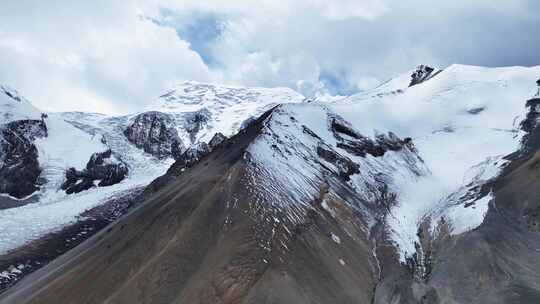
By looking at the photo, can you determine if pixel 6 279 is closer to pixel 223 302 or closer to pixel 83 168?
pixel 223 302

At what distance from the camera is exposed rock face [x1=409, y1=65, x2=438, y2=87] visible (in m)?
177

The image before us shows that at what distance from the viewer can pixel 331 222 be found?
69375 millimetres

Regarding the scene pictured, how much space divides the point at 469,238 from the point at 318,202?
70.3ft

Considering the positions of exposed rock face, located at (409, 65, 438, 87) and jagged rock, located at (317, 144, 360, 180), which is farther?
exposed rock face, located at (409, 65, 438, 87)

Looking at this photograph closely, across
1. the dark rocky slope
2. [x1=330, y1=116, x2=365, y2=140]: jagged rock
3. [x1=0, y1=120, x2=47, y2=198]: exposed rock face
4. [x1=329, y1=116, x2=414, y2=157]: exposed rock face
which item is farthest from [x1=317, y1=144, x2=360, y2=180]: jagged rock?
[x1=0, y1=120, x2=47, y2=198]: exposed rock face

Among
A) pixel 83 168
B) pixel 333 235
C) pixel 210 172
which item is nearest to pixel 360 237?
pixel 333 235

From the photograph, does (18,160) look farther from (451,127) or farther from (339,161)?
(451,127)

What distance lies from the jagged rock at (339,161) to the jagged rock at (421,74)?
90094 mm

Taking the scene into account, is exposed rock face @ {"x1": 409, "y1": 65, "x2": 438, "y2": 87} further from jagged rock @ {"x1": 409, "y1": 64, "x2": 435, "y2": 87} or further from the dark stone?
the dark stone

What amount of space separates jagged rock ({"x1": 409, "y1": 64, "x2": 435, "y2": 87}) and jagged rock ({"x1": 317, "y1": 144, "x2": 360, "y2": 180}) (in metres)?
90.1

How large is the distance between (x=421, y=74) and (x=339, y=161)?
327ft

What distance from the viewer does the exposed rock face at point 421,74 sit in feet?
582

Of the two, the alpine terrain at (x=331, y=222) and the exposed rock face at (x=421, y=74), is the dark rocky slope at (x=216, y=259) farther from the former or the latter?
the exposed rock face at (x=421, y=74)

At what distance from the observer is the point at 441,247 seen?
7588cm
